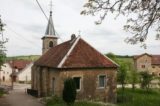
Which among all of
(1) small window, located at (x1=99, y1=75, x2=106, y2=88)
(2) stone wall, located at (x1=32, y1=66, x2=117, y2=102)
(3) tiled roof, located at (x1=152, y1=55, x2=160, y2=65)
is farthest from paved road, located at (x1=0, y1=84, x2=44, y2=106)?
(3) tiled roof, located at (x1=152, y1=55, x2=160, y2=65)

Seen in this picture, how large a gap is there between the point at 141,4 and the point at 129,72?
5419 centimetres

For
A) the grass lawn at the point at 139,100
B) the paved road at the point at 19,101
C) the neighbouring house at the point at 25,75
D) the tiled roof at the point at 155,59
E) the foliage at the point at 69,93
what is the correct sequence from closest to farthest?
the grass lawn at the point at 139,100, the foliage at the point at 69,93, the paved road at the point at 19,101, the neighbouring house at the point at 25,75, the tiled roof at the point at 155,59

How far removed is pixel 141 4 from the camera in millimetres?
11648

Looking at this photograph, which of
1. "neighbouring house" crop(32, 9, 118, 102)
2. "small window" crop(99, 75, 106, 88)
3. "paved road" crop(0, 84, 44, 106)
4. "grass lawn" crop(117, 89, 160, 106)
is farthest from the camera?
"small window" crop(99, 75, 106, 88)

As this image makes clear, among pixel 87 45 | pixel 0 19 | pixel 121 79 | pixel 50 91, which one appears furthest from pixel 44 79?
pixel 121 79

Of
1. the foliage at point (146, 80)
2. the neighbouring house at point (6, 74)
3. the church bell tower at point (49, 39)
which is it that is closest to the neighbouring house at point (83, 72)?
the church bell tower at point (49, 39)

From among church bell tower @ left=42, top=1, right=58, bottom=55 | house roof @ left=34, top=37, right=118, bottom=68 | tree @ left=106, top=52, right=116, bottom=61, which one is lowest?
house roof @ left=34, top=37, right=118, bottom=68

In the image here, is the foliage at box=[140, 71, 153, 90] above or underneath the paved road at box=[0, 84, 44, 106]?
above

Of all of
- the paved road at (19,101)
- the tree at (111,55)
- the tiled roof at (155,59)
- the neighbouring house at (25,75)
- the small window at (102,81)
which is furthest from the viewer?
the tiled roof at (155,59)

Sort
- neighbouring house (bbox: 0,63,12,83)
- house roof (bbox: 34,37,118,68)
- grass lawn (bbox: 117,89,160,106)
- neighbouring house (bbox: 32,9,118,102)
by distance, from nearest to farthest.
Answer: grass lawn (bbox: 117,89,160,106) → neighbouring house (bbox: 32,9,118,102) → house roof (bbox: 34,37,118,68) → neighbouring house (bbox: 0,63,12,83)

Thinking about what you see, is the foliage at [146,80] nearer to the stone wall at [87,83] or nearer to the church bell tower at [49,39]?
the church bell tower at [49,39]

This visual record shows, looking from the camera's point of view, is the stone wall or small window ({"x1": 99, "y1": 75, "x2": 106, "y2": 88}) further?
small window ({"x1": 99, "y1": 75, "x2": 106, "y2": 88})

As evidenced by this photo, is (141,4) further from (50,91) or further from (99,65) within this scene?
(50,91)

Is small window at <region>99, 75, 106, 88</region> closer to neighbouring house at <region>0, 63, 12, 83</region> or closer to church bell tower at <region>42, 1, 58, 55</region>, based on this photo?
church bell tower at <region>42, 1, 58, 55</region>
